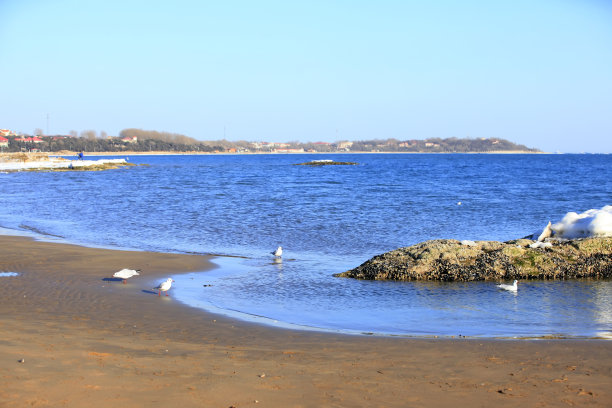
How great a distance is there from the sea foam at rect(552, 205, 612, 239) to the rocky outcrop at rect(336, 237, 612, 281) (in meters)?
0.59

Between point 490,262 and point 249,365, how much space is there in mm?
7561

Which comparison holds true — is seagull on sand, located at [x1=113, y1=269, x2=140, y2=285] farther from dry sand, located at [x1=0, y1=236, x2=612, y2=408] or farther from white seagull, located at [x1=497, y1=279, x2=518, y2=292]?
white seagull, located at [x1=497, y1=279, x2=518, y2=292]

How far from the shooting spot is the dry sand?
18.3ft

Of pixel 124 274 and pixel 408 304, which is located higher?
pixel 124 274

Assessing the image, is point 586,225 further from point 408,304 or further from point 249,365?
point 249,365

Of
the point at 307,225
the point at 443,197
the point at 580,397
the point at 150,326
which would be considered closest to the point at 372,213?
the point at 307,225

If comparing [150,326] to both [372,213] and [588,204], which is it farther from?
[588,204]

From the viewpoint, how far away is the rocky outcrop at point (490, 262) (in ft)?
40.8

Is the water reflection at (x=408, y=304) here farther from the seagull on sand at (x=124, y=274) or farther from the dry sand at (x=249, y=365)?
the seagull on sand at (x=124, y=274)

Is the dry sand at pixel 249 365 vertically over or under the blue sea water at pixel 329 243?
over

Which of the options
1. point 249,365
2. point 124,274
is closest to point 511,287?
point 249,365

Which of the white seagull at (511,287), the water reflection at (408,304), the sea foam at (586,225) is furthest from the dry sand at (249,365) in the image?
the sea foam at (586,225)

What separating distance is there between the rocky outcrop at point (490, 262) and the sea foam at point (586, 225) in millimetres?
593

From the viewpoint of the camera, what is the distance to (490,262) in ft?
41.4
